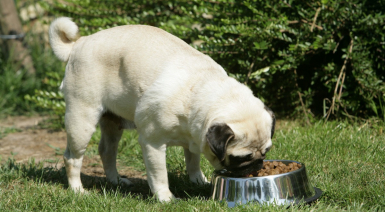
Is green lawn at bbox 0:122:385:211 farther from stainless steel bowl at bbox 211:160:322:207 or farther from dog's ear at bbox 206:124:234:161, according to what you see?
dog's ear at bbox 206:124:234:161

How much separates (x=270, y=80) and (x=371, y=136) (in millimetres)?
1472

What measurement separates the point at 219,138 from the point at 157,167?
781 mm

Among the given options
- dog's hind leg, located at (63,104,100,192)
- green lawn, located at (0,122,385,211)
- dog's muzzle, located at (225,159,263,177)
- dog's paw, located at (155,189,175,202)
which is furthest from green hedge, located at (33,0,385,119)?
dog's paw, located at (155,189,175,202)

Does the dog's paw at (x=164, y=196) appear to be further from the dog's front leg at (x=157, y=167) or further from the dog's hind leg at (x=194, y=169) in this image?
the dog's hind leg at (x=194, y=169)

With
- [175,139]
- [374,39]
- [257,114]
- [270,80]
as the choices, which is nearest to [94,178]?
[175,139]

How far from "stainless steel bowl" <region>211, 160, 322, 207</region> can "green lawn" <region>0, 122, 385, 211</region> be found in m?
0.10

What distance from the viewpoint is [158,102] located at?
3.27 meters

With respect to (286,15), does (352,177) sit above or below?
below

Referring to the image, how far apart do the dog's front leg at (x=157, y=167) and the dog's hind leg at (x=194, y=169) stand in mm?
492

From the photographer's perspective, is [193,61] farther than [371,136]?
No

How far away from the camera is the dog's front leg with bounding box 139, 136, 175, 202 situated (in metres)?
3.41

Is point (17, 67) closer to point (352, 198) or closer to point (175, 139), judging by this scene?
point (175, 139)

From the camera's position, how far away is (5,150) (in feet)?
17.7

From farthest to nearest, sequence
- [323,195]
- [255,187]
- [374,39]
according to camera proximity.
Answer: [374,39]
[323,195]
[255,187]
